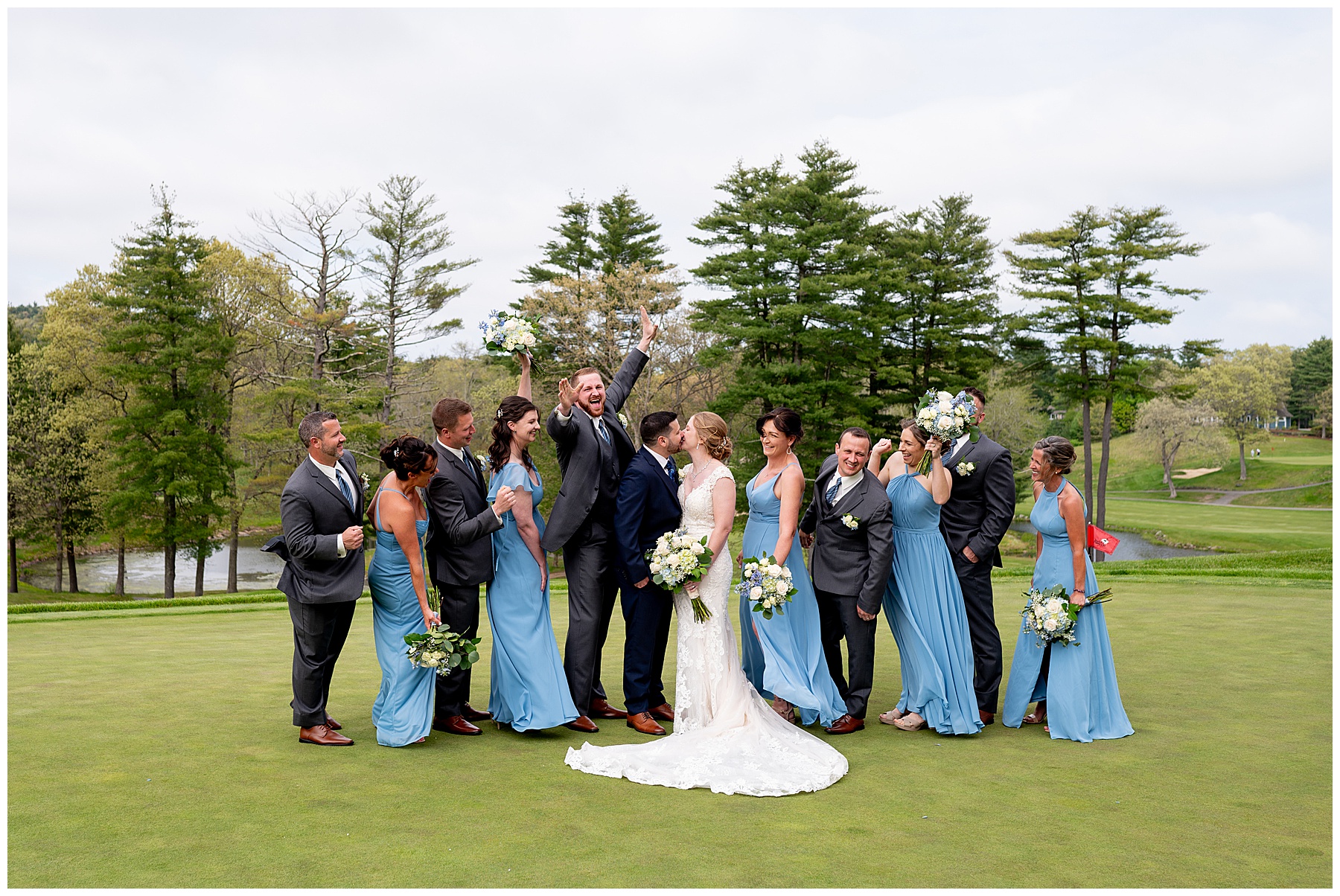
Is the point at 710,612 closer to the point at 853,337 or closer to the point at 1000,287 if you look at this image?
the point at 853,337

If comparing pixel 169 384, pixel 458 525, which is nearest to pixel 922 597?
pixel 458 525

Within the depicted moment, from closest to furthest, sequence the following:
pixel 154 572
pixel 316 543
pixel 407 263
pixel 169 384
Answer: pixel 316 543 < pixel 169 384 < pixel 407 263 < pixel 154 572

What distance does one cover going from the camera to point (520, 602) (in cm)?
616

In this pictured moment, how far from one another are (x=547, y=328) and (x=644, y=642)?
30.6 meters

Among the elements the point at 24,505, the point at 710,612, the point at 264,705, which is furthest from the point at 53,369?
the point at 710,612

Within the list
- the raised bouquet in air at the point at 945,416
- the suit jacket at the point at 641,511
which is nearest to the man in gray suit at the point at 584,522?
the suit jacket at the point at 641,511

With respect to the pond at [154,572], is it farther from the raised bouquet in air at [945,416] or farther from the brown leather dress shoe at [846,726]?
the raised bouquet in air at [945,416]

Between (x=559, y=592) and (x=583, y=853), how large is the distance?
11012 mm

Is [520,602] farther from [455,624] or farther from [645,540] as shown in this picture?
[645,540]

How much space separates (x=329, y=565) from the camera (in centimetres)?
569

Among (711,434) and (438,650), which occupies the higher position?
(711,434)

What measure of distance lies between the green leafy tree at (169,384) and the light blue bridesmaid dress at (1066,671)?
27.3 m

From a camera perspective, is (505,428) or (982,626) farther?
(982,626)

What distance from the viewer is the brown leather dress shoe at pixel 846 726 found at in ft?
20.0
